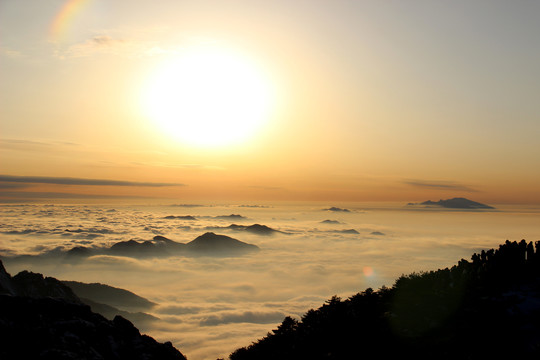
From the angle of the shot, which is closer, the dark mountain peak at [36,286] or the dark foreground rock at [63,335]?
the dark foreground rock at [63,335]

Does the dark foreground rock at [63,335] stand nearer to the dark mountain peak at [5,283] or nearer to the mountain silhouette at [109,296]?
the dark mountain peak at [5,283]

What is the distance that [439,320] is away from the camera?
19.2m

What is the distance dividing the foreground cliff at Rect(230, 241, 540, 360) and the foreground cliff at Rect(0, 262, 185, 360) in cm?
840

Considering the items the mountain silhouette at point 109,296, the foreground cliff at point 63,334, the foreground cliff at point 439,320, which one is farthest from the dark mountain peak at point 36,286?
the mountain silhouette at point 109,296

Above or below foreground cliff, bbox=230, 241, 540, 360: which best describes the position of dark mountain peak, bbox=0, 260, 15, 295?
below

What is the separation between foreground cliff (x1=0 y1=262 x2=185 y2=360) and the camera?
13.6 m

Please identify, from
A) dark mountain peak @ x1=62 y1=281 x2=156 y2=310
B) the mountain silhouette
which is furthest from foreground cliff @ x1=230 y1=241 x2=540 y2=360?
dark mountain peak @ x1=62 y1=281 x2=156 y2=310

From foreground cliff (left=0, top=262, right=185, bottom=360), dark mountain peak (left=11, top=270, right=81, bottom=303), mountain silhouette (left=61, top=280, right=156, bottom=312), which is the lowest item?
mountain silhouette (left=61, top=280, right=156, bottom=312)

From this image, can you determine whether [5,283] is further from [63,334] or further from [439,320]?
[439,320]

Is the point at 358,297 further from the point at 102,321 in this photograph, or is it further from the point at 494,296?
the point at 102,321

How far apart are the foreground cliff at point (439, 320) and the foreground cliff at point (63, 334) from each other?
8400mm

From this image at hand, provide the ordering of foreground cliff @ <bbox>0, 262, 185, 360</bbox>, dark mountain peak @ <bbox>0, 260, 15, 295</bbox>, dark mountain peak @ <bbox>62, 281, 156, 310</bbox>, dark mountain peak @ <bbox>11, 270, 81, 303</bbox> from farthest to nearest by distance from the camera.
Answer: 1. dark mountain peak @ <bbox>62, 281, 156, 310</bbox>
2. dark mountain peak @ <bbox>11, 270, 81, 303</bbox>
3. dark mountain peak @ <bbox>0, 260, 15, 295</bbox>
4. foreground cliff @ <bbox>0, 262, 185, 360</bbox>

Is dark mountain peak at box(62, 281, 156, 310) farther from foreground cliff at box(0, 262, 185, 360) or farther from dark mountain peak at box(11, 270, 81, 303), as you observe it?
foreground cliff at box(0, 262, 185, 360)

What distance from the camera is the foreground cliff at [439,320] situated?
16125mm
